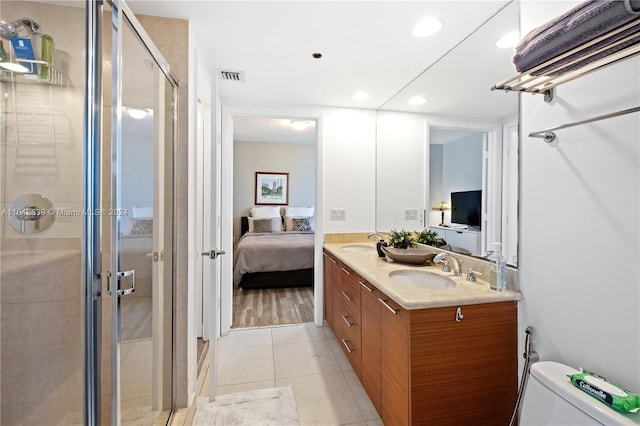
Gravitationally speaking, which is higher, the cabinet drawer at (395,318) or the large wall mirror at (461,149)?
the large wall mirror at (461,149)

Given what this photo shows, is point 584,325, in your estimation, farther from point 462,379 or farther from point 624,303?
point 462,379

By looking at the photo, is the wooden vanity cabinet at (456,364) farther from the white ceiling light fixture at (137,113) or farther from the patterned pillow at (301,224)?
the patterned pillow at (301,224)

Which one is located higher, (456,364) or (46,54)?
(46,54)

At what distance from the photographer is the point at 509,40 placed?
Answer: 1.39 m

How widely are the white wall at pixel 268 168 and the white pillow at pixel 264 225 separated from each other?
0.51 m

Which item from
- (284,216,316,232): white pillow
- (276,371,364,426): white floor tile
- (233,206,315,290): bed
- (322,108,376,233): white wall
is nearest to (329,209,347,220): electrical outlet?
(322,108,376,233): white wall

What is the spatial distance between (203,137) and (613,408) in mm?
2723

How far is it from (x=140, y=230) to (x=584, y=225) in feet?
6.43

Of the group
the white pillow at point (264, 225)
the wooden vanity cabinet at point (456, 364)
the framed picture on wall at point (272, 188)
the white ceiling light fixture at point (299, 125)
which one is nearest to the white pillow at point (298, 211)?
the framed picture on wall at point (272, 188)

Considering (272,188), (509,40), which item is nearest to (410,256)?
(509,40)

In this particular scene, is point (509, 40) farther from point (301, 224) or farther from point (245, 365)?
point (301, 224)

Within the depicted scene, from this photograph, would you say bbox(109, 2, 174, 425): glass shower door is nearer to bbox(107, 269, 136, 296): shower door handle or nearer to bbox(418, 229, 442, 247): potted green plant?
→ bbox(107, 269, 136, 296): shower door handle

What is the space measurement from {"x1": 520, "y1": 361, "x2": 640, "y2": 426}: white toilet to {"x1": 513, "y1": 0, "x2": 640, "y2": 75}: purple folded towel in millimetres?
1051

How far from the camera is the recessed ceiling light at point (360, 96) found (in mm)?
2502
